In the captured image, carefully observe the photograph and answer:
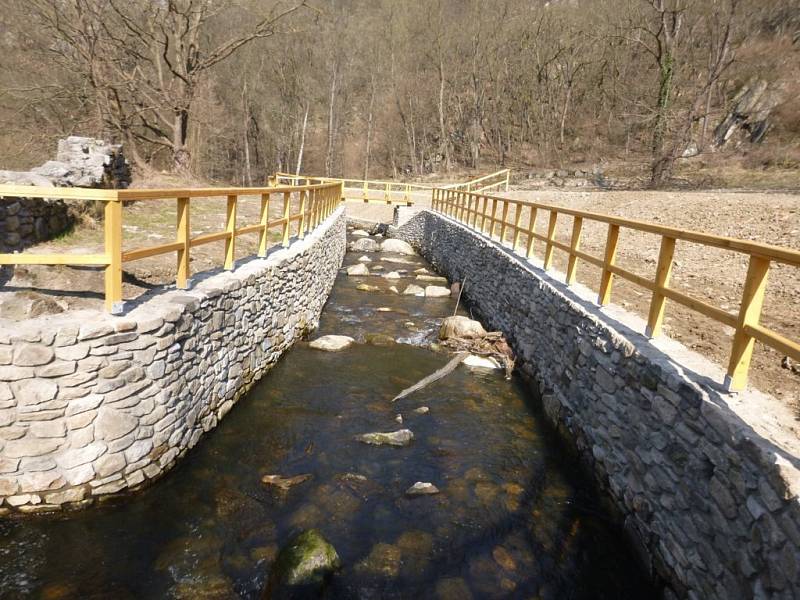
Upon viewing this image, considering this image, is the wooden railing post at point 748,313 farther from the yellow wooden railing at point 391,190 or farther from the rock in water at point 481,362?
the yellow wooden railing at point 391,190

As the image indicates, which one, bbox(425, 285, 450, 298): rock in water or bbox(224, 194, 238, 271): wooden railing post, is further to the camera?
bbox(425, 285, 450, 298): rock in water

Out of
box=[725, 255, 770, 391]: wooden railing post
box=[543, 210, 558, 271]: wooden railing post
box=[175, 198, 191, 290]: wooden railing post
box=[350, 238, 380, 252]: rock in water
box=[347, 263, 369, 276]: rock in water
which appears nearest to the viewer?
box=[725, 255, 770, 391]: wooden railing post

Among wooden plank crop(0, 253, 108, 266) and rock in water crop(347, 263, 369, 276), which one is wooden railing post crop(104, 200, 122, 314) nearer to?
wooden plank crop(0, 253, 108, 266)

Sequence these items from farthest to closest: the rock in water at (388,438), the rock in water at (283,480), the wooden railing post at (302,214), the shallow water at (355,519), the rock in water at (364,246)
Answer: the rock in water at (364,246) → the wooden railing post at (302,214) → the rock in water at (388,438) → the rock in water at (283,480) → the shallow water at (355,519)

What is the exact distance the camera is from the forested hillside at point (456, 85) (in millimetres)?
21547

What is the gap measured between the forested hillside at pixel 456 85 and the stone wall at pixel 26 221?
40.6 ft

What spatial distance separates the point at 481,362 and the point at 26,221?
298 inches

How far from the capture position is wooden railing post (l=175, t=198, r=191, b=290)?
5.16 metres

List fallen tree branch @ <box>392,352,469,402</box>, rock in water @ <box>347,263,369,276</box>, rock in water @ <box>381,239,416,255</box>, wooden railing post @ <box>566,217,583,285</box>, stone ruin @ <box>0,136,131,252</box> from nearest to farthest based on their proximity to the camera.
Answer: wooden railing post @ <box>566,217,583,285</box>, fallen tree branch @ <box>392,352,469,402</box>, stone ruin @ <box>0,136,131,252</box>, rock in water @ <box>347,263,369,276</box>, rock in water @ <box>381,239,416,255</box>

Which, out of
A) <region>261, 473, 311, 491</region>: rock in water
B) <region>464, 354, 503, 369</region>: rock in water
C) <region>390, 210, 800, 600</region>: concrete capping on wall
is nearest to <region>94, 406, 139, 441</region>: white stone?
<region>261, 473, 311, 491</region>: rock in water

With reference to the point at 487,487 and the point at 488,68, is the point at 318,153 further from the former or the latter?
the point at 487,487

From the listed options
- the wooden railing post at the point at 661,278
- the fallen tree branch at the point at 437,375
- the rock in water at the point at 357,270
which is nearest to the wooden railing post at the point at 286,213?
the fallen tree branch at the point at 437,375

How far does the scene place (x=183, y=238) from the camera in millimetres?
5227

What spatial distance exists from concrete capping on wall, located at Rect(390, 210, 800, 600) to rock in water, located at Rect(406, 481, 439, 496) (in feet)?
5.66
